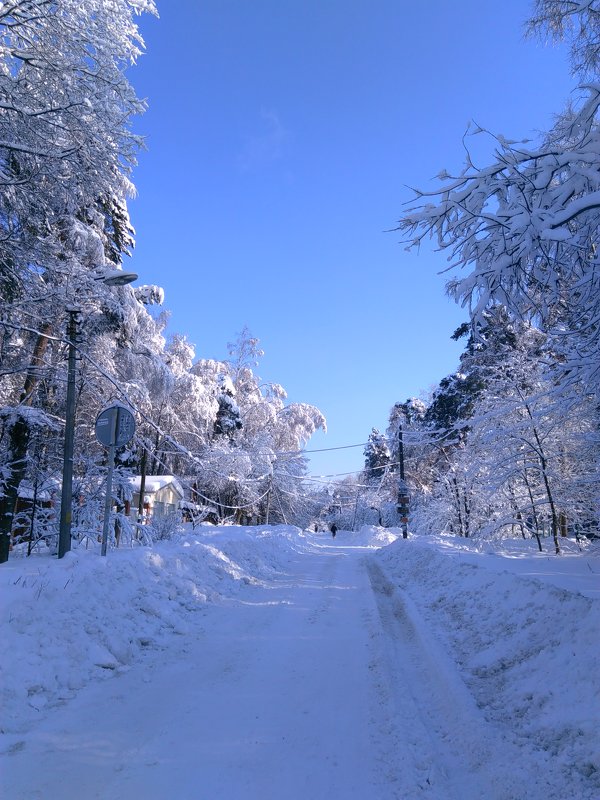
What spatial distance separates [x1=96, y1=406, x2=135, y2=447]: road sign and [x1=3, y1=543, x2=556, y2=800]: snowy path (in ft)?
11.3

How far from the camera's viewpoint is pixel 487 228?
4.78m

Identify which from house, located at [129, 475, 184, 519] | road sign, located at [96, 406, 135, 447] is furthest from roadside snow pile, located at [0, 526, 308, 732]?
house, located at [129, 475, 184, 519]

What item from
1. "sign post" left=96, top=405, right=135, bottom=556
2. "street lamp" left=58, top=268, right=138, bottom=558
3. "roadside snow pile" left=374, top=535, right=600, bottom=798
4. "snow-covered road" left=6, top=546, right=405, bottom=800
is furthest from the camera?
"street lamp" left=58, top=268, right=138, bottom=558

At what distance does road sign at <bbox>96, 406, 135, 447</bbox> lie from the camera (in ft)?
26.8

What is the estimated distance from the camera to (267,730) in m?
3.72

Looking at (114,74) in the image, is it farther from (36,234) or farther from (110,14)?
(36,234)

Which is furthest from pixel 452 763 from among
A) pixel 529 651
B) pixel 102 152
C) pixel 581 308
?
pixel 102 152

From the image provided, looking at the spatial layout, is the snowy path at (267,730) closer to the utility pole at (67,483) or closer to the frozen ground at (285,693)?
the frozen ground at (285,693)

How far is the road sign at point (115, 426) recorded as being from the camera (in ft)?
26.8

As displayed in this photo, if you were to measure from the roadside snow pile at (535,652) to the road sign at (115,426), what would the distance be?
571cm

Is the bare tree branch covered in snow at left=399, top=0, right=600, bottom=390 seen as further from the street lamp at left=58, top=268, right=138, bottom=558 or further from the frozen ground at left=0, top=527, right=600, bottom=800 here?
the street lamp at left=58, top=268, right=138, bottom=558

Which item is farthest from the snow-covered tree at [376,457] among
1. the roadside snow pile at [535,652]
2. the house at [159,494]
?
the roadside snow pile at [535,652]

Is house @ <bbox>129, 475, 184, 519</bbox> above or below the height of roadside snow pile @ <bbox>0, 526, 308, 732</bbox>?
above

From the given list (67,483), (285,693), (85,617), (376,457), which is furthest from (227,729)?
(376,457)
